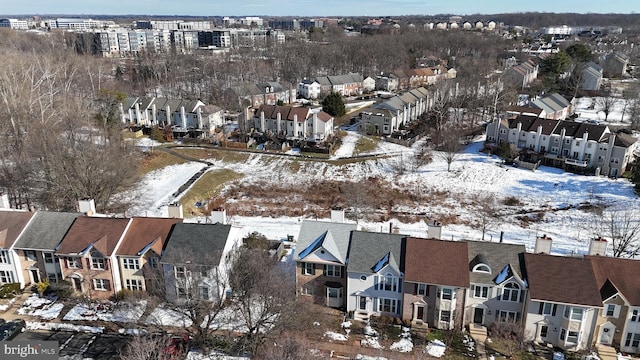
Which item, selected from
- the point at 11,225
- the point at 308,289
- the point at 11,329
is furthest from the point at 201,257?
the point at 11,225

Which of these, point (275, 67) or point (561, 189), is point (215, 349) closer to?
point (561, 189)

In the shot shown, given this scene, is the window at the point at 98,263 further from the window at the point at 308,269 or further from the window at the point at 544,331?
the window at the point at 544,331

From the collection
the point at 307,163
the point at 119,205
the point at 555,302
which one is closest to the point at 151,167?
the point at 119,205

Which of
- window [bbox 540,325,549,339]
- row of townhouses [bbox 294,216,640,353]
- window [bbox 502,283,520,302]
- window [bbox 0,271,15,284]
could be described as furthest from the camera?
window [bbox 0,271,15,284]

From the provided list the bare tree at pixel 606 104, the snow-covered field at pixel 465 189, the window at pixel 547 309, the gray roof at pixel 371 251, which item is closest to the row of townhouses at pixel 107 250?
the gray roof at pixel 371 251

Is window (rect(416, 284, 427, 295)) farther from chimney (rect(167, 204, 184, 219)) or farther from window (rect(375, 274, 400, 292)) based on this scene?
chimney (rect(167, 204, 184, 219))

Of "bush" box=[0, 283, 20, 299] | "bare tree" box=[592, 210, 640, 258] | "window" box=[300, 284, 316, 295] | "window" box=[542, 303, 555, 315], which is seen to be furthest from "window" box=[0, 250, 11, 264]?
"bare tree" box=[592, 210, 640, 258]
